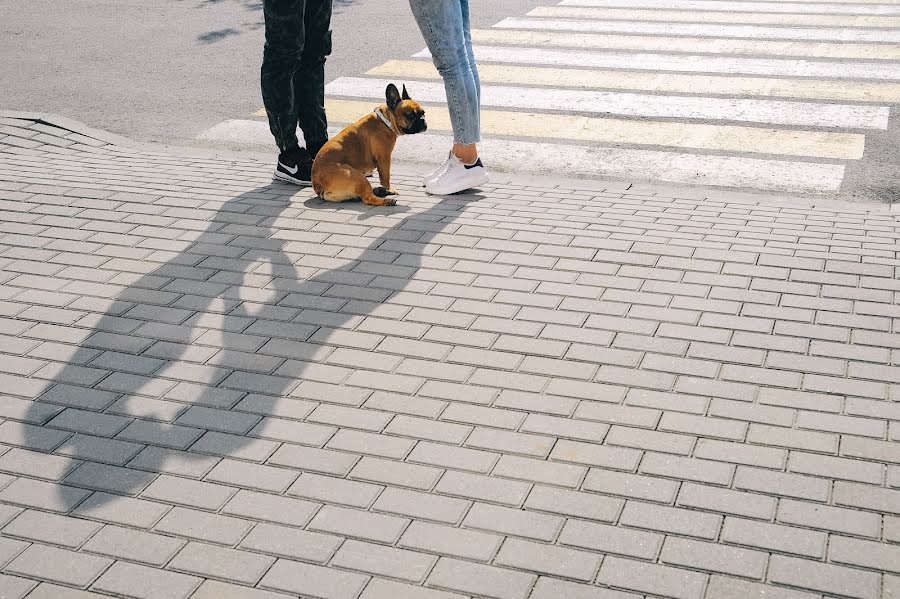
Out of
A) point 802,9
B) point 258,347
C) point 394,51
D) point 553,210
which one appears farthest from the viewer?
point 802,9

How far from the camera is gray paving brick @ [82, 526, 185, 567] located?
3227 mm

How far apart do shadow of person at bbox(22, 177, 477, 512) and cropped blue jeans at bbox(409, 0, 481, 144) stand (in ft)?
1.44

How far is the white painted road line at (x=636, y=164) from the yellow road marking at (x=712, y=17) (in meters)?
4.66

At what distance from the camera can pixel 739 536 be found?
10.5ft

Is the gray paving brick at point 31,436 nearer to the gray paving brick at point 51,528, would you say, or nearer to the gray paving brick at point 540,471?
the gray paving brick at point 51,528

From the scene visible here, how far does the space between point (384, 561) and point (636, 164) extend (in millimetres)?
4614

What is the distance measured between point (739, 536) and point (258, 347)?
2185 mm

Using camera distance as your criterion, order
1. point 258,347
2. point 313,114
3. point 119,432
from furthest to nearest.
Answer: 1. point 313,114
2. point 258,347
3. point 119,432

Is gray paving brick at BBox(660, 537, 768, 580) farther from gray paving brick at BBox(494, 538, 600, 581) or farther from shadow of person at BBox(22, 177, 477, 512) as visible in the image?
shadow of person at BBox(22, 177, 477, 512)

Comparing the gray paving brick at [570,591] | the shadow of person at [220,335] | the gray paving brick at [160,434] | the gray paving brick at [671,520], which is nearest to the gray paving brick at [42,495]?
the shadow of person at [220,335]

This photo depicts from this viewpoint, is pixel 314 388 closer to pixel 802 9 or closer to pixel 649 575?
pixel 649 575

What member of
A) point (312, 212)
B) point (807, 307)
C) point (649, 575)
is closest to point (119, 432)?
point (649, 575)

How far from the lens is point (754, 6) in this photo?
1220 cm

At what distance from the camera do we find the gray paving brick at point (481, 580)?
9.91 feet
